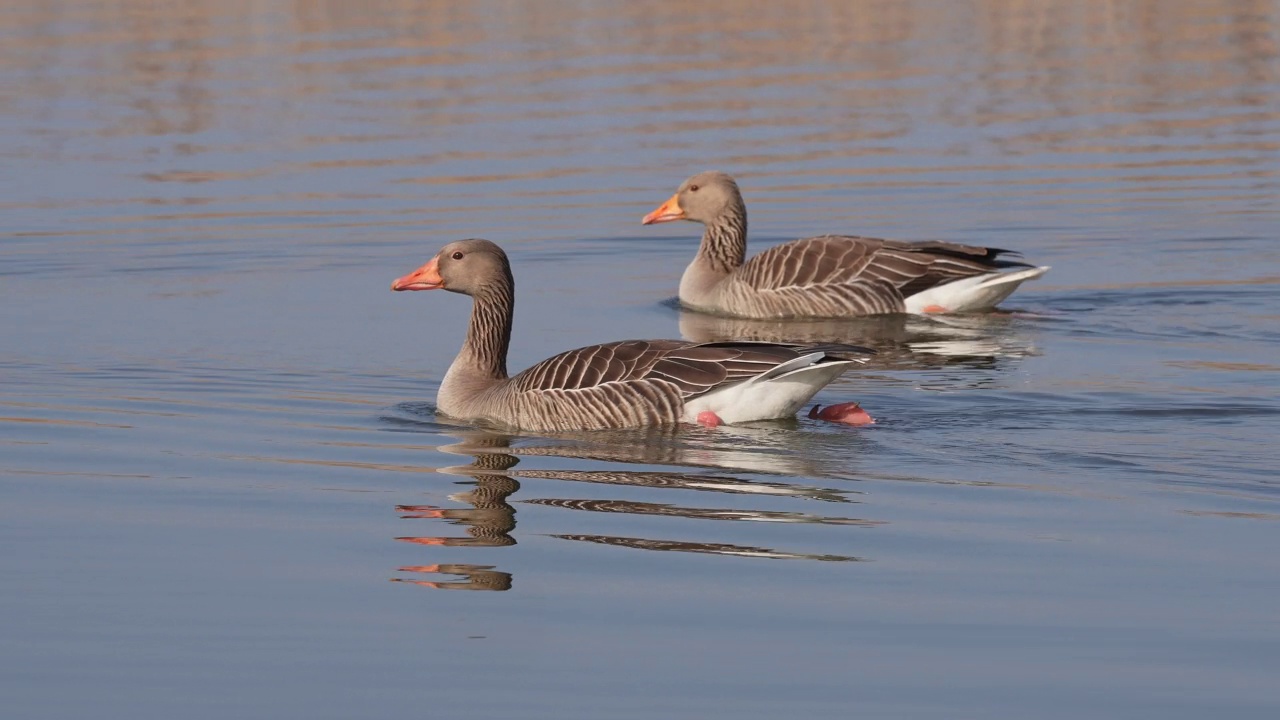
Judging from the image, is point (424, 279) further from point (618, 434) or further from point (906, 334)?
point (906, 334)

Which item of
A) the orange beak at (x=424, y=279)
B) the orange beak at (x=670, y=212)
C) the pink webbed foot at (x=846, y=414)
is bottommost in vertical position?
the pink webbed foot at (x=846, y=414)

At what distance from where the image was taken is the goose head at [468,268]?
43.9 feet

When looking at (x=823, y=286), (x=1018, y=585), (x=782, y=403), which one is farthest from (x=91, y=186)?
(x=1018, y=585)

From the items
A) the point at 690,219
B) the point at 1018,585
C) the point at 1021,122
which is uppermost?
the point at 1021,122

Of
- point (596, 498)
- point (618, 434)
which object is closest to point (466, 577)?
point (596, 498)

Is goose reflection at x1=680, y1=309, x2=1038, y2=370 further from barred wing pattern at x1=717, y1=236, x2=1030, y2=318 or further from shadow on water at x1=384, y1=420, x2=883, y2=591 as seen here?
shadow on water at x1=384, y1=420, x2=883, y2=591

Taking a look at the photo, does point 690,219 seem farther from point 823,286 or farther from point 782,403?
point 782,403

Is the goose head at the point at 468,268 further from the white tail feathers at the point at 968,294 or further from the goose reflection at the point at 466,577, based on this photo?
the white tail feathers at the point at 968,294

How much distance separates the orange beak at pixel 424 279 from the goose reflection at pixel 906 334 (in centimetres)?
351

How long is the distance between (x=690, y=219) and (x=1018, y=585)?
11.1m

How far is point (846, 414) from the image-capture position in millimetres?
12523

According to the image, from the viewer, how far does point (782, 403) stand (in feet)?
41.4

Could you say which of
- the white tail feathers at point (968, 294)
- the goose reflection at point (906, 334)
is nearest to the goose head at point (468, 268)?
the goose reflection at point (906, 334)

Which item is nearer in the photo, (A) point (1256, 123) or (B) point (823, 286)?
(B) point (823, 286)
